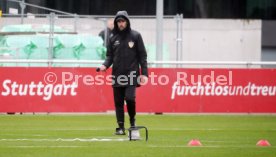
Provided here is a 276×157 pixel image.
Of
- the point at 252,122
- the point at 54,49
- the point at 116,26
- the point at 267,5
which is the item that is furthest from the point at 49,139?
the point at 267,5

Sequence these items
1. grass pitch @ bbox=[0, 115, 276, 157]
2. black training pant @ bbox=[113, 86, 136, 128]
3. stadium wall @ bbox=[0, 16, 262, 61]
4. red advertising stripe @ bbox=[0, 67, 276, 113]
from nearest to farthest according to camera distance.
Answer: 1. grass pitch @ bbox=[0, 115, 276, 157]
2. black training pant @ bbox=[113, 86, 136, 128]
3. red advertising stripe @ bbox=[0, 67, 276, 113]
4. stadium wall @ bbox=[0, 16, 262, 61]

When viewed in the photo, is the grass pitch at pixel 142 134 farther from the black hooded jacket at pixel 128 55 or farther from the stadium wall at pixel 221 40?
the stadium wall at pixel 221 40

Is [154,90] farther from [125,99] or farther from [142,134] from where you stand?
[125,99]

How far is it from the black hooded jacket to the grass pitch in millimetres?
1034

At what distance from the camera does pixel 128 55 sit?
16594mm

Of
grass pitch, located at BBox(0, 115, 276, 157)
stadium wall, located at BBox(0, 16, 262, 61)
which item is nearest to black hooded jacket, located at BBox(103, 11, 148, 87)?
grass pitch, located at BBox(0, 115, 276, 157)

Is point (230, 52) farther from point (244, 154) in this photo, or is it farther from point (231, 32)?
point (244, 154)

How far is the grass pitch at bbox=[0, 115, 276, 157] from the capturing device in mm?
13594

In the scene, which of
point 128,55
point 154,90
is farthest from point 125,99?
point 154,90

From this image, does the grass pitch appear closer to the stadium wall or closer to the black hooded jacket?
the black hooded jacket

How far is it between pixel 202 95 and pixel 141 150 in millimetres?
11943

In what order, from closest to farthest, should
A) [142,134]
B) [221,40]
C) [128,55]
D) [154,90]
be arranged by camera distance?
1. [128,55]
2. [142,134]
3. [154,90]
4. [221,40]

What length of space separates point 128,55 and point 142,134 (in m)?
1.74

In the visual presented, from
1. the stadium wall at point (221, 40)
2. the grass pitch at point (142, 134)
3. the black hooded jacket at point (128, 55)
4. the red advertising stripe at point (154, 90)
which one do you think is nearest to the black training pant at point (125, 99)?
the black hooded jacket at point (128, 55)
